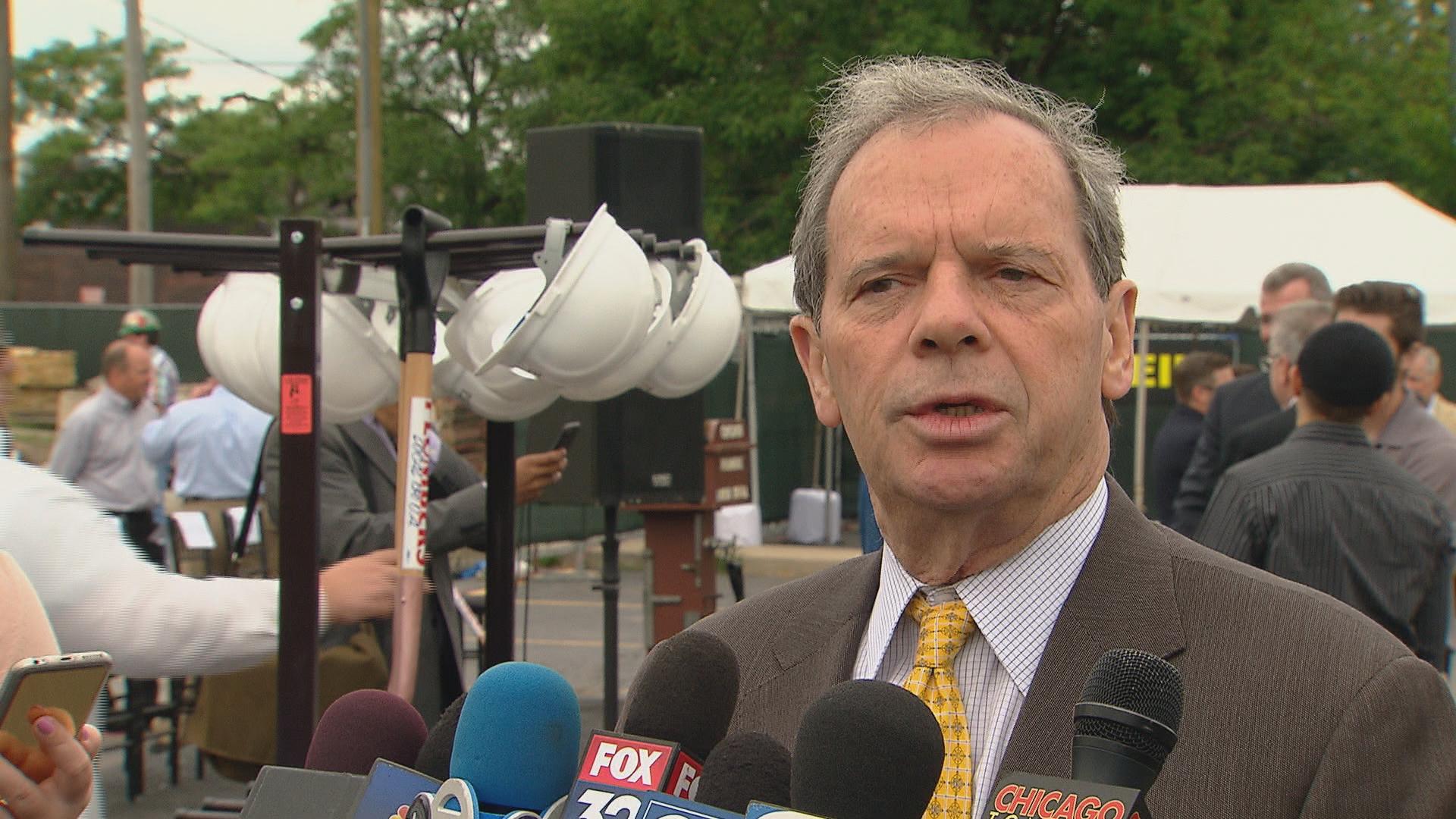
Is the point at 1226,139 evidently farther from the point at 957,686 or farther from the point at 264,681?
the point at 957,686

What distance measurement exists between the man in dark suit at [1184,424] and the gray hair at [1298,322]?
1.50 metres

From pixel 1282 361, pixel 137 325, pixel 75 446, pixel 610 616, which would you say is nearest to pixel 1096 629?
pixel 1282 361

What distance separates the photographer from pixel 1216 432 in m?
5.99

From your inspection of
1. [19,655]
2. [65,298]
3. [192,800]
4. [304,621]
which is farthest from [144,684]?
[65,298]

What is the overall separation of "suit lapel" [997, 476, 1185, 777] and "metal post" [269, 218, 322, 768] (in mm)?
2167

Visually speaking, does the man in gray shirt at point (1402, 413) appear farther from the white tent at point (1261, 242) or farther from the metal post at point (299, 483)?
the white tent at point (1261, 242)

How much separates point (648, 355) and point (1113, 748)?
283 cm

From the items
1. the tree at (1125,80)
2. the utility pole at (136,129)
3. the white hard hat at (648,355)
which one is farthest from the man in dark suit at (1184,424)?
the utility pole at (136,129)

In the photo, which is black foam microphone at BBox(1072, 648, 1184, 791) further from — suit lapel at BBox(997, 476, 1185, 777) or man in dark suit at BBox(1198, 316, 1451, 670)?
man in dark suit at BBox(1198, 316, 1451, 670)

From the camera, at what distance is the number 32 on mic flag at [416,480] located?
3480 millimetres

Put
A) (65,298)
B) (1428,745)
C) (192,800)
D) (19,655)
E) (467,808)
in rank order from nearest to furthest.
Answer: (467,808) < (1428,745) < (19,655) < (192,800) < (65,298)

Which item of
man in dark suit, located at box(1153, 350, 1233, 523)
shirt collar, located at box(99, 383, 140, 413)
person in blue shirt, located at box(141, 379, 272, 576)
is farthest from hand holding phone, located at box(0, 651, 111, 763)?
shirt collar, located at box(99, 383, 140, 413)

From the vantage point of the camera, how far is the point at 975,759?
168cm

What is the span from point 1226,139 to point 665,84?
9.12m
